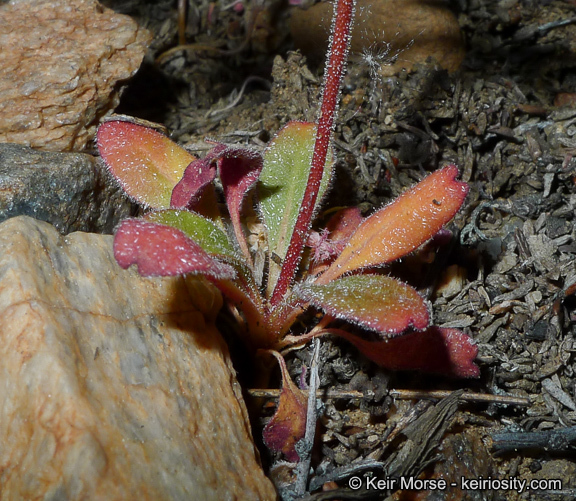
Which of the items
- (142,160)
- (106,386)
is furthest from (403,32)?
(106,386)

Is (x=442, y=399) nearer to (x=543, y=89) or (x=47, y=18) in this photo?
(x=543, y=89)

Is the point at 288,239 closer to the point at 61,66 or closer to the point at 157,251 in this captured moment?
the point at 157,251

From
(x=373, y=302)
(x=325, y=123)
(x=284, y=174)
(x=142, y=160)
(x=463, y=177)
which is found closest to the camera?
(x=373, y=302)

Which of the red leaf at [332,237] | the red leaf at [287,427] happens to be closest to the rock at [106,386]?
the red leaf at [287,427]

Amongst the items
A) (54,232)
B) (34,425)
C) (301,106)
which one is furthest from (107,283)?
(301,106)
